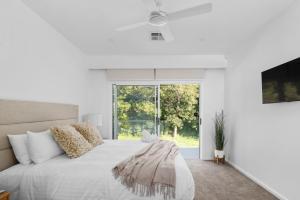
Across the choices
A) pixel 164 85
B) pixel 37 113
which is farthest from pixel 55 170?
pixel 164 85

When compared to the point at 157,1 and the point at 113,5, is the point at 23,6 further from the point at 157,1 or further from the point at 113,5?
the point at 157,1

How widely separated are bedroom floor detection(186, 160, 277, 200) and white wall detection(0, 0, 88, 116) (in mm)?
2645

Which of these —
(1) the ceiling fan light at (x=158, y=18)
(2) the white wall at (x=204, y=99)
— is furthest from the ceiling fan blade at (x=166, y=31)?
(2) the white wall at (x=204, y=99)

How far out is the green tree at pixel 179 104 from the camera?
516 cm

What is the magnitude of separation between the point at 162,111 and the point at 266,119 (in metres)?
2.51

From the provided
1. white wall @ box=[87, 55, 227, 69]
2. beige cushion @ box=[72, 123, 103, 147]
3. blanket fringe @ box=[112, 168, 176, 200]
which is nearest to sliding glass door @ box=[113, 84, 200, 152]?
white wall @ box=[87, 55, 227, 69]

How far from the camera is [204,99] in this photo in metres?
5.05

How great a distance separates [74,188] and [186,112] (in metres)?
3.70

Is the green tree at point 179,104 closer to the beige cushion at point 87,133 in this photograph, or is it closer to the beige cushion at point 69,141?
the beige cushion at point 87,133

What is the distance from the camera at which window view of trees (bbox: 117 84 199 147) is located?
5148 mm

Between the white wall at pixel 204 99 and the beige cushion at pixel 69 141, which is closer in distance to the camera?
the beige cushion at pixel 69 141

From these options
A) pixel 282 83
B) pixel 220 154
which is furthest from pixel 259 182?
pixel 282 83

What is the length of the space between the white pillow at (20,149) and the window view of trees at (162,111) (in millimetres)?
2995

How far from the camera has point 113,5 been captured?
2.59m
